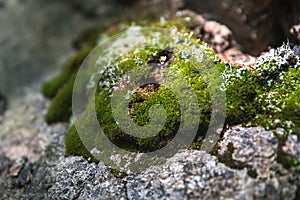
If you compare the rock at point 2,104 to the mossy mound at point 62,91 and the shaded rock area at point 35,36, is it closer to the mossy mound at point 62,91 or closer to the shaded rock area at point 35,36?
the shaded rock area at point 35,36

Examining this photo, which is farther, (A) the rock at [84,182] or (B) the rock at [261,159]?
(A) the rock at [84,182]

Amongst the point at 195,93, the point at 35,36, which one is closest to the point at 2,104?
the point at 35,36

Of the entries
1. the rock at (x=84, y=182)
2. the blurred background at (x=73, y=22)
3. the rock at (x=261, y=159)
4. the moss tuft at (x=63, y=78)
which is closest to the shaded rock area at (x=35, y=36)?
the blurred background at (x=73, y=22)

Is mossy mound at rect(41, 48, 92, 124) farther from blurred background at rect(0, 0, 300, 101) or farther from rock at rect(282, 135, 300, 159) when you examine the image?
rock at rect(282, 135, 300, 159)

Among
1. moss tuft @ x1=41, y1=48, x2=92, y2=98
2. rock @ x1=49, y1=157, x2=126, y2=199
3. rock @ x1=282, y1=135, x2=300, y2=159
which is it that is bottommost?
rock @ x1=49, y1=157, x2=126, y2=199

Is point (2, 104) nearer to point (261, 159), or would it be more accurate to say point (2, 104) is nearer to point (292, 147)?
point (261, 159)

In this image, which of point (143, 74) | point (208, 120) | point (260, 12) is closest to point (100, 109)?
point (143, 74)

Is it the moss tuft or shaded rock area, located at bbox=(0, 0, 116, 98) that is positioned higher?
shaded rock area, located at bbox=(0, 0, 116, 98)

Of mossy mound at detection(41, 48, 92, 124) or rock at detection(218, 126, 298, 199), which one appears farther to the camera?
mossy mound at detection(41, 48, 92, 124)

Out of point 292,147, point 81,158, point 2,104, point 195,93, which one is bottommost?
point 292,147

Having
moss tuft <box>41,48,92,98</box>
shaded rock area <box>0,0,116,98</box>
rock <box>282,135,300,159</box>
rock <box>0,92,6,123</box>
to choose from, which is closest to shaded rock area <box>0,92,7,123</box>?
rock <box>0,92,6,123</box>

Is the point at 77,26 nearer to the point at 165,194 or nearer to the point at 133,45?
the point at 133,45
